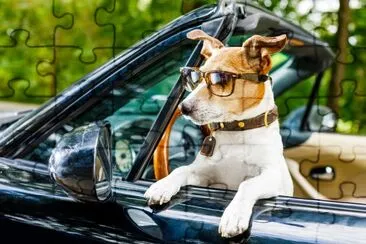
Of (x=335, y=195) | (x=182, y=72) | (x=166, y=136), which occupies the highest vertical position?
(x=182, y=72)

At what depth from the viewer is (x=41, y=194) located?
1.93m

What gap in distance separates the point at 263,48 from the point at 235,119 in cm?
17

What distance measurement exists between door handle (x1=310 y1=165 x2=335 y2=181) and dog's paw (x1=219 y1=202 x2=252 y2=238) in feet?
4.19

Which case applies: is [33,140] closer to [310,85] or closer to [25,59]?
[310,85]

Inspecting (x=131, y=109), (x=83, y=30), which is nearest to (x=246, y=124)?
(x=131, y=109)

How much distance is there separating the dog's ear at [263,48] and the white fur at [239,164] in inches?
2.7

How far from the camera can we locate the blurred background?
→ 11.7 feet

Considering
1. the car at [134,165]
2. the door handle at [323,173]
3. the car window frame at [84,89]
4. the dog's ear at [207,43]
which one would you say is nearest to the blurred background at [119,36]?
the door handle at [323,173]

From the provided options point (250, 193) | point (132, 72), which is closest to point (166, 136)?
point (132, 72)

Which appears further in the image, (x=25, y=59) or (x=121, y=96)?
(x=25, y=59)

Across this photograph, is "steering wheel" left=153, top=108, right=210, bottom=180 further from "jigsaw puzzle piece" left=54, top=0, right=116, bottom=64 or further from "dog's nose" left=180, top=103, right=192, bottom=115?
"jigsaw puzzle piece" left=54, top=0, right=116, bottom=64

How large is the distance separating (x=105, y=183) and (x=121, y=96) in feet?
2.04

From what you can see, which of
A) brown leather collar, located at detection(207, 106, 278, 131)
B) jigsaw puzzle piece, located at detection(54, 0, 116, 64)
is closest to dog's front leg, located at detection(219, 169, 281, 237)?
brown leather collar, located at detection(207, 106, 278, 131)

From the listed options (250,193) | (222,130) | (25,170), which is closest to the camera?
(250,193)
